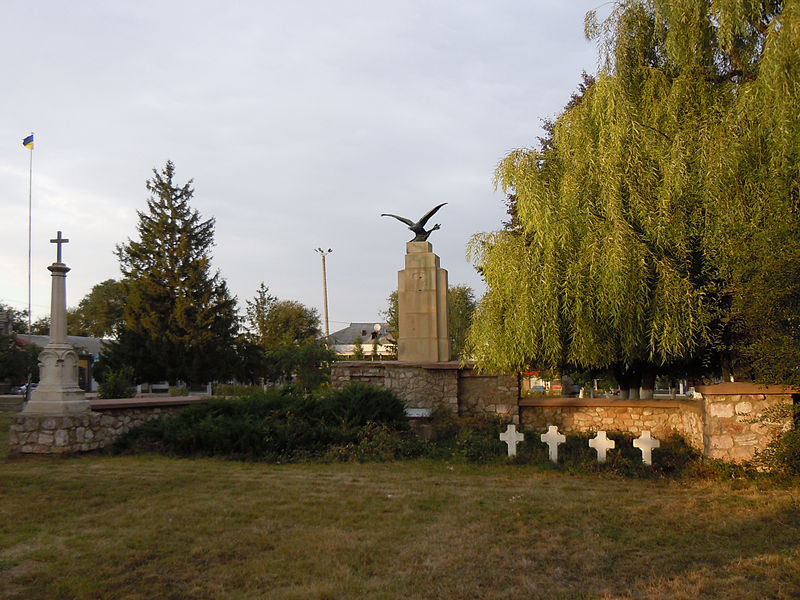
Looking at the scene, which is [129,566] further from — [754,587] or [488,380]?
[488,380]

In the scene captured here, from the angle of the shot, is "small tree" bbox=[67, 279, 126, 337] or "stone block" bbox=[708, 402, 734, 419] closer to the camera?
"stone block" bbox=[708, 402, 734, 419]

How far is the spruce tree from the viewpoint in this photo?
2861 cm

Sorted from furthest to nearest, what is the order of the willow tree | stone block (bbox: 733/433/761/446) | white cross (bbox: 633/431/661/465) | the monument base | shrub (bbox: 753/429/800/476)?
the monument base → white cross (bbox: 633/431/661/465) → the willow tree → stone block (bbox: 733/433/761/446) → shrub (bbox: 753/429/800/476)

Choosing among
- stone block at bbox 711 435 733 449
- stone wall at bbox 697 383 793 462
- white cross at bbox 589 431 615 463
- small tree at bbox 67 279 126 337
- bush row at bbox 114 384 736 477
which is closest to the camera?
stone wall at bbox 697 383 793 462

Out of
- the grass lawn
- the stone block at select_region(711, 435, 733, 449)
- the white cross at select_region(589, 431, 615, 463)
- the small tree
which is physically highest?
the small tree

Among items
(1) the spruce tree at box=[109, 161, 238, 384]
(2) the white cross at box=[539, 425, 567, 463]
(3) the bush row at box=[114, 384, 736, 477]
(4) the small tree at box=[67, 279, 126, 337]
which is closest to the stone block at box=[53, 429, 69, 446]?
(3) the bush row at box=[114, 384, 736, 477]

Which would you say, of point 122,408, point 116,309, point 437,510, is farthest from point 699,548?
point 116,309

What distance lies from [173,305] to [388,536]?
2575cm

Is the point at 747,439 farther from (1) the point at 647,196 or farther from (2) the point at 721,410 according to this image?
(1) the point at 647,196

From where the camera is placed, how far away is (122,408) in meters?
11.9

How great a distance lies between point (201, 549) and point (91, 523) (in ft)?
5.35

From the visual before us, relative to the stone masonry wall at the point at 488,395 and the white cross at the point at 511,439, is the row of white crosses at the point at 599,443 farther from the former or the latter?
the stone masonry wall at the point at 488,395

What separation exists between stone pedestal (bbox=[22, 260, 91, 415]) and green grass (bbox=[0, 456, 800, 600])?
6.36 ft

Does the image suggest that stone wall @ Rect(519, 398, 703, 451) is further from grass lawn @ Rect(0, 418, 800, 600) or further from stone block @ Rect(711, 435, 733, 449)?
grass lawn @ Rect(0, 418, 800, 600)
